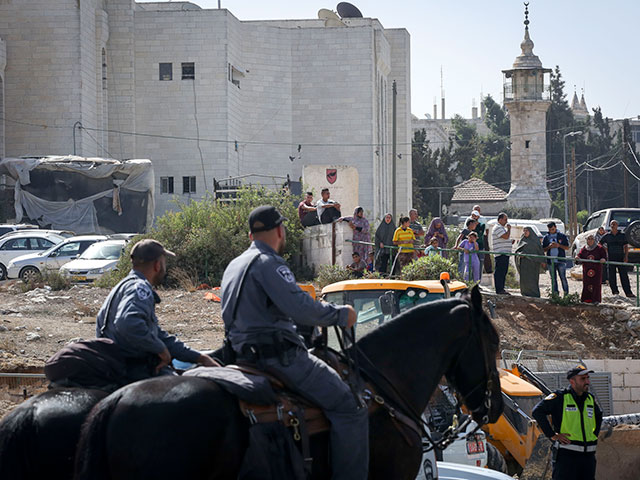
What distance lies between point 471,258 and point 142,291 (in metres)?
15.5

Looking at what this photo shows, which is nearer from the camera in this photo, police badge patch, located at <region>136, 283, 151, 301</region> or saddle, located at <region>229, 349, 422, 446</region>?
saddle, located at <region>229, 349, 422, 446</region>

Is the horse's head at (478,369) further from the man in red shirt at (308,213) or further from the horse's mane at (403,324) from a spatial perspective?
the man in red shirt at (308,213)

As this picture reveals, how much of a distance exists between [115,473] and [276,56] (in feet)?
156

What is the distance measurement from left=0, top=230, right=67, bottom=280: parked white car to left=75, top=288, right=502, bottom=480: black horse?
24789 millimetres

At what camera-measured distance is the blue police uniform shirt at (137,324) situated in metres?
6.08

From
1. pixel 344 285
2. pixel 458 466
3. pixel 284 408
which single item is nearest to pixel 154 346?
pixel 284 408

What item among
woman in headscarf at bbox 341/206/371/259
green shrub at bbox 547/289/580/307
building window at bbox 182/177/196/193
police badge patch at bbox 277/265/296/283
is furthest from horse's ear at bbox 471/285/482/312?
building window at bbox 182/177/196/193

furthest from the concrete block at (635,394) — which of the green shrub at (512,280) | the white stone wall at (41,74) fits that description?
the white stone wall at (41,74)

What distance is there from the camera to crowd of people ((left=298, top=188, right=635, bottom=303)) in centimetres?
2130

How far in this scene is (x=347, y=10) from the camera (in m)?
57.6

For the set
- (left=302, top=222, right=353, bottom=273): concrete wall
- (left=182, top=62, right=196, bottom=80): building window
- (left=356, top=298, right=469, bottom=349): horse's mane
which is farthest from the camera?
(left=182, top=62, right=196, bottom=80): building window

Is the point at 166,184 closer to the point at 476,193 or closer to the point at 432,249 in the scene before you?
the point at 432,249

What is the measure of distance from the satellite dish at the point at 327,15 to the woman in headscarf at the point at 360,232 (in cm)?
3387

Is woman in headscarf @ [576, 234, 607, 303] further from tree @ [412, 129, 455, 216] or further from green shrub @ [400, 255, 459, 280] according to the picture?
tree @ [412, 129, 455, 216]
